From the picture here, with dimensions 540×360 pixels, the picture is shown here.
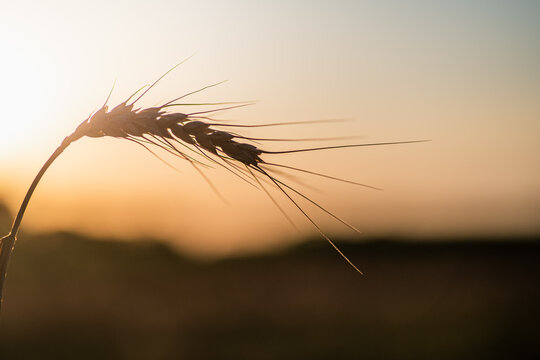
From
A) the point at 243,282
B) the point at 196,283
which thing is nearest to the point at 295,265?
the point at 243,282

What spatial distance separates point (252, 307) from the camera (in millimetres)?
21062

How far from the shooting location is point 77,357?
46.1 ft

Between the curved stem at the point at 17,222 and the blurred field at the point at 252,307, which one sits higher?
the curved stem at the point at 17,222

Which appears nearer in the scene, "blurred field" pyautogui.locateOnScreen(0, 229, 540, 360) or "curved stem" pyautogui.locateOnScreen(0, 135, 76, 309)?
"curved stem" pyautogui.locateOnScreen(0, 135, 76, 309)

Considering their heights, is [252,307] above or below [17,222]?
below

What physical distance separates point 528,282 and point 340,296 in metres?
8.76

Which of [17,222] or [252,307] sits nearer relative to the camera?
[17,222]

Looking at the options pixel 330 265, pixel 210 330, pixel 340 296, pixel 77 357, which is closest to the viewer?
pixel 77 357

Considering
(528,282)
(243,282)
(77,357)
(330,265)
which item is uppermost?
(528,282)

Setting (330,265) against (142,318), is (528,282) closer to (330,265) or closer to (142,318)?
(330,265)

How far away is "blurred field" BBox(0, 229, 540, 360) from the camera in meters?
15.4

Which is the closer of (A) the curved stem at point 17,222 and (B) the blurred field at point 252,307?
(A) the curved stem at point 17,222

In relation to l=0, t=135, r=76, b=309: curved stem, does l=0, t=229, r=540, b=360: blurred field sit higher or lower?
lower

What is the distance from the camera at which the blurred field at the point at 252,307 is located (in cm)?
1538
